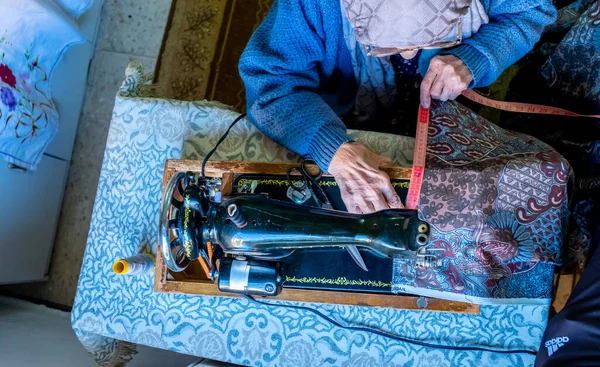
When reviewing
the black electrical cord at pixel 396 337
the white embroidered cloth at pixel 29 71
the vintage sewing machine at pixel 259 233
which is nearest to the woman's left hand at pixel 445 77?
the vintage sewing machine at pixel 259 233

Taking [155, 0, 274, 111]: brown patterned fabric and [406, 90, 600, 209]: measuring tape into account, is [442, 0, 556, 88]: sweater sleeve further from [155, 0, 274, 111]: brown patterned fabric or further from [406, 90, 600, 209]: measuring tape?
[155, 0, 274, 111]: brown patterned fabric

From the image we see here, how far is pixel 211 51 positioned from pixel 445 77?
1.04 meters

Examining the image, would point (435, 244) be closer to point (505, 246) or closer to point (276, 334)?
point (505, 246)

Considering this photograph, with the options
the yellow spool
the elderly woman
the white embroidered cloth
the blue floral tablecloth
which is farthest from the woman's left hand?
the white embroidered cloth

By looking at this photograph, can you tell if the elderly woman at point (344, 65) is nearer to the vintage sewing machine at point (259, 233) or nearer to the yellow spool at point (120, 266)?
the vintage sewing machine at point (259, 233)

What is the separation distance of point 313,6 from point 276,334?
70 cm

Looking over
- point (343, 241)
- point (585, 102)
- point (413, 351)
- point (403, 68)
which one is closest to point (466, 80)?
point (403, 68)

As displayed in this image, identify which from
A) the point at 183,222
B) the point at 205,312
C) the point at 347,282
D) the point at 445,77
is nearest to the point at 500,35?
the point at 445,77

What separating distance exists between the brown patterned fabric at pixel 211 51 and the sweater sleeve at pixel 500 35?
0.94 metres

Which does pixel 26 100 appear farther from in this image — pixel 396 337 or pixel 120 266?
pixel 396 337

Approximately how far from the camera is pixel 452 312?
104cm

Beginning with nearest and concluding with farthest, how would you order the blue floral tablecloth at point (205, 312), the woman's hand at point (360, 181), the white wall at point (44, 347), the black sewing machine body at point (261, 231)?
the black sewing machine body at point (261, 231)
the woman's hand at point (360, 181)
the blue floral tablecloth at point (205, 312)
the white wall at point (44, 347)

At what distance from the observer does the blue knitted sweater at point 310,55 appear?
1.00m

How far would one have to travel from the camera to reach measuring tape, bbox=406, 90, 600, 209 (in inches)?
39.4
